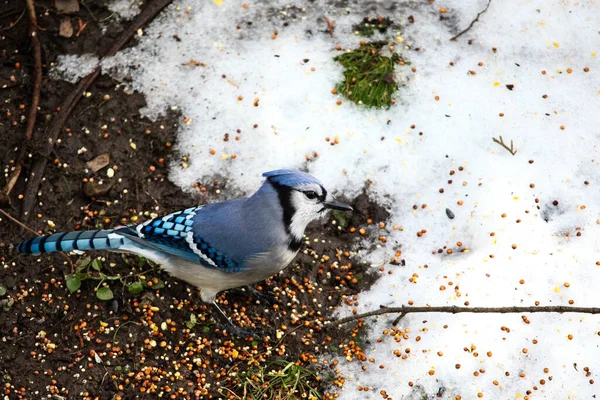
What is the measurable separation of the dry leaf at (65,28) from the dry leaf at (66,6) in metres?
0.07

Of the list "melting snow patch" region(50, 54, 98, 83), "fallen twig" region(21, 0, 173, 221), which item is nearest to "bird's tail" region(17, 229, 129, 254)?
"fallen twig" region(21, 0, 173, 221)

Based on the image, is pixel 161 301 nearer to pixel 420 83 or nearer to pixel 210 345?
pixel 210 345

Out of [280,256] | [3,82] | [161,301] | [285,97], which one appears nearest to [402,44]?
[285,97]

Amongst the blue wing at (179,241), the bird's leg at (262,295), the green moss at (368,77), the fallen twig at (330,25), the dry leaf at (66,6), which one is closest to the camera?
the blue wing at (179,241)

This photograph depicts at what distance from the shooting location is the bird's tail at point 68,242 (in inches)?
165

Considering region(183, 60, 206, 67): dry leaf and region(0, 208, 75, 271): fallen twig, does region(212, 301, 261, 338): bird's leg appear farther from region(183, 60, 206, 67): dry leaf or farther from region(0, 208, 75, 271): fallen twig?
region(183, 60, 206, 67): dry leaf

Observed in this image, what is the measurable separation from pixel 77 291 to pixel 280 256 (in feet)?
4.44

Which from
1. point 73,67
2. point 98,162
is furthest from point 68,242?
point 73,67

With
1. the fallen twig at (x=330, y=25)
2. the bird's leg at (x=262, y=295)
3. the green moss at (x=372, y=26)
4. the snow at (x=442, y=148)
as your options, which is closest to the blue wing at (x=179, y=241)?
the bird's leg at (x=262, y=295)

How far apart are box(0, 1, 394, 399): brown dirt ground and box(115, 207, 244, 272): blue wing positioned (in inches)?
18.4

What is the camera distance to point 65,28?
5.60 meters

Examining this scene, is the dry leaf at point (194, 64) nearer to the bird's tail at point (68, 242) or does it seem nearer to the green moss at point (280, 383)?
the bird's tail at point (68, 242)

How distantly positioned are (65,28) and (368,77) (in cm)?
226

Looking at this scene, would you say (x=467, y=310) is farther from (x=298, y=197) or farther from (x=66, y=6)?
(x=66, y=6)
